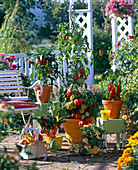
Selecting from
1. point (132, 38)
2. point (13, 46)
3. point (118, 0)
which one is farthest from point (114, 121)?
point (13, 46)

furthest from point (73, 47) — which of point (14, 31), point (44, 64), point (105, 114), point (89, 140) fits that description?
point (14, 31)

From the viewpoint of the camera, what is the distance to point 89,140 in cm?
376

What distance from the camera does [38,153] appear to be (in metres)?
3.63

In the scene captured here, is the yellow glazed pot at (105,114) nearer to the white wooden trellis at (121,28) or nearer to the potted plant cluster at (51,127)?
the potted plant cluster at (51,127)

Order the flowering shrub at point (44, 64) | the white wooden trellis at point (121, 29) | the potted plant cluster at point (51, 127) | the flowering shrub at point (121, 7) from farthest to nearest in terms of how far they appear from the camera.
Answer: the white wooden trellis at point (121, 29) < the flowering shrub at point (121, 7) < the flowering shrub at point (44, 64) < the potted plant cluster at point (51, 127)

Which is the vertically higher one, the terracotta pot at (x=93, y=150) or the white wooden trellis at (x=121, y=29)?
the white wooden trellis at (x=121, y=29)

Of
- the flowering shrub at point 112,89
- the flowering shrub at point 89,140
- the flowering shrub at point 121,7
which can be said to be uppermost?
the flowering shrub at point 121,7

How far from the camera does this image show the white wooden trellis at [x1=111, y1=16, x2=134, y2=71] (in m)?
6.80

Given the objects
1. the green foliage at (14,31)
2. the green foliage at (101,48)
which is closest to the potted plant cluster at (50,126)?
the green foliage at (14,31)

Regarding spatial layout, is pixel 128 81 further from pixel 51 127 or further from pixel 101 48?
pixel 101 48

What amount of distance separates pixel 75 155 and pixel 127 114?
936 mm

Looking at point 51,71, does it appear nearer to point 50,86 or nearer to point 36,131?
point 50,86

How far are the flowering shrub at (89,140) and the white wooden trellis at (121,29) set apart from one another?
131 inches

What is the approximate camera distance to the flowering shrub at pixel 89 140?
12.2 feet
